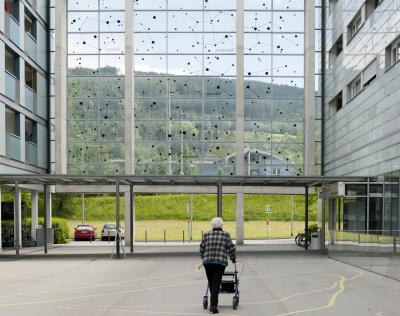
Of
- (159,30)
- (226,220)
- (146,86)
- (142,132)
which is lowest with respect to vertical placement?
(226,220)

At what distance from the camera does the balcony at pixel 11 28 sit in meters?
29.2

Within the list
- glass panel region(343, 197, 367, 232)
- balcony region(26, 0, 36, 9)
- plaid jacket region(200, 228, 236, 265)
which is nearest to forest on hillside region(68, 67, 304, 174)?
balcony region(26, 0, 36, 9)

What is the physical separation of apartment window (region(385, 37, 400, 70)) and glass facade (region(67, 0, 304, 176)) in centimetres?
1346

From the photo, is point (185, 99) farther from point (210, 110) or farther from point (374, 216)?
point (374, 216)

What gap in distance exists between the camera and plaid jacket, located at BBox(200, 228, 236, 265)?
10.4 metres

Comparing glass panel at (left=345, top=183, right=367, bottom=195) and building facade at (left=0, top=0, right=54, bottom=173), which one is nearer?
glass panel at (left=345, top=183, right=367, bottom=195)

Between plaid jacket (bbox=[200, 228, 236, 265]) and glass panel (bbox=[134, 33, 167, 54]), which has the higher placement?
glass panel (bbox=[134, 33, 167, 54])

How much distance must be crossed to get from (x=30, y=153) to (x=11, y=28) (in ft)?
23.9

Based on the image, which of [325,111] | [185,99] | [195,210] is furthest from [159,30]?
[195,210]

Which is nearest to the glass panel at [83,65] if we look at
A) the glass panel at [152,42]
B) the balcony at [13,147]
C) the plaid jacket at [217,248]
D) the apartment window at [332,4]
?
the glass panel at [152,42]

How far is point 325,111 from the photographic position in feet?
116

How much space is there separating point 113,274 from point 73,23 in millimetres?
23810

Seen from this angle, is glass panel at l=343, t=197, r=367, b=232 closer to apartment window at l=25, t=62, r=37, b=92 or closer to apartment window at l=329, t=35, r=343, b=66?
apartment window at l=329, t=35, r=343, b=66

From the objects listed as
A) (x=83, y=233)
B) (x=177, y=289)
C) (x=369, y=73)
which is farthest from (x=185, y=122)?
(x=177, y=289)
